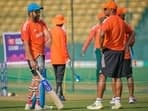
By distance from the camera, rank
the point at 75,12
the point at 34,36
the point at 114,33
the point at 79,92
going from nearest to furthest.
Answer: the point at 34,36 → the point at 114,33 → the point at 79,92 → the point at 75,12

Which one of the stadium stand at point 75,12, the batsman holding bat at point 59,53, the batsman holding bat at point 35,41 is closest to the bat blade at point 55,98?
the batsman holding bat at point 35,41

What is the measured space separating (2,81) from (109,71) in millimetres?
5952

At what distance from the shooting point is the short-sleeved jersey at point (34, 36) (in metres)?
11.7

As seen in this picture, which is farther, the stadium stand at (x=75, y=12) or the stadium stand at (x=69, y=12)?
the stadium stand at (x=69, y=12)

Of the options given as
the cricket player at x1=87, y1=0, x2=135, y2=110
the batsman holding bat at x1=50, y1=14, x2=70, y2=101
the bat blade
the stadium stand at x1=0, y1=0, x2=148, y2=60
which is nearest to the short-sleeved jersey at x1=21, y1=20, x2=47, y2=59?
the bat blade

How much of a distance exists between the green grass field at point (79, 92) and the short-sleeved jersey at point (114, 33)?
1.14 meters

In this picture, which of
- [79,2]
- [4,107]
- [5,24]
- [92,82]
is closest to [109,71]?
[4,107]

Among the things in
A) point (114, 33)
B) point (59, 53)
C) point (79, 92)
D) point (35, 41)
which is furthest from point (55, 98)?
point (79, 92)

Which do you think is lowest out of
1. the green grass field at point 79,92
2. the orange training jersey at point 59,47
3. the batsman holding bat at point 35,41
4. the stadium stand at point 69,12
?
the green grass field at point 79,92

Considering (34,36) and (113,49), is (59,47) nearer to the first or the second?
(113,49)

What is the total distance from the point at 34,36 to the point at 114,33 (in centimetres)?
144

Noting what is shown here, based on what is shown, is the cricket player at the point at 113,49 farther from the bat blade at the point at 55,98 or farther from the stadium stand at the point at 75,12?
the stadium stand at the point at 75,12

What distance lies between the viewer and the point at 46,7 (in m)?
26.1

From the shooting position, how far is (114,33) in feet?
39.8
